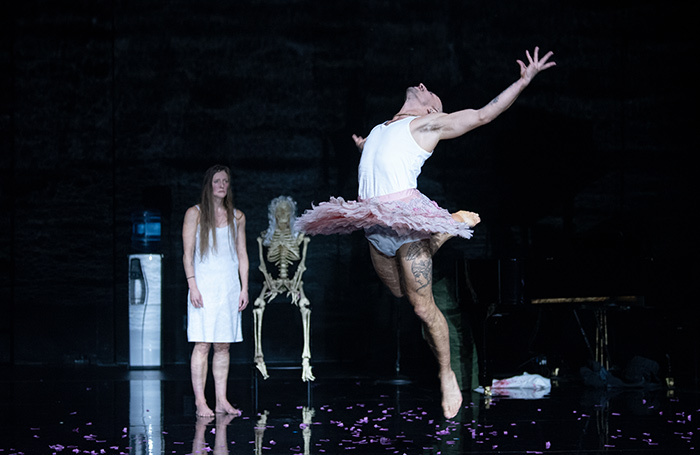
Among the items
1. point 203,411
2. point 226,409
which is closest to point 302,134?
point 226,409

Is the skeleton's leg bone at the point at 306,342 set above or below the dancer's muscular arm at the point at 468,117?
below

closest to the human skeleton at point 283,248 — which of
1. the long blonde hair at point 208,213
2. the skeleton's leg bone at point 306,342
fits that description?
the skeleton's leg bone at point 306,342

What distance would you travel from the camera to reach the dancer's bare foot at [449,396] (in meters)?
4.35

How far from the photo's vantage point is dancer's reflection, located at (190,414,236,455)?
420 centimetres

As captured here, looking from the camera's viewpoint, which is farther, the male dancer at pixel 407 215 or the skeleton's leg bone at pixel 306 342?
the skeleton's leg bone at pixel 306 342

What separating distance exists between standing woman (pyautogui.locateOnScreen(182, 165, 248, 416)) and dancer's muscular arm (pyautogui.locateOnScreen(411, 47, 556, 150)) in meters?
1.69

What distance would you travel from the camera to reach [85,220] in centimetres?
845

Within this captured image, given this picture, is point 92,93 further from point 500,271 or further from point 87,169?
point 500,271

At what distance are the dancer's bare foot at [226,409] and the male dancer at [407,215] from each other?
1.56m

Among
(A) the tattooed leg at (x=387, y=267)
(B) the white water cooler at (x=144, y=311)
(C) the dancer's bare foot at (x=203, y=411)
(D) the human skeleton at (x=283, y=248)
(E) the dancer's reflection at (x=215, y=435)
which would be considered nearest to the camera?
(E) the dancer's reflection at (x=215, y=435)

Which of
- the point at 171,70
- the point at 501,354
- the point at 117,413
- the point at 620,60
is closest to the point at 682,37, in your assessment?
the point at 620,60

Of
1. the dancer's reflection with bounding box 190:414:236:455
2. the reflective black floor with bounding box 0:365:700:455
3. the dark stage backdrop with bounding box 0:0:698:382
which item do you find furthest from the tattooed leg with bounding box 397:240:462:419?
the dark stage backdrop with bounding box 0:0:698:382

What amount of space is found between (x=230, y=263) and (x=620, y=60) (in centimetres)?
511

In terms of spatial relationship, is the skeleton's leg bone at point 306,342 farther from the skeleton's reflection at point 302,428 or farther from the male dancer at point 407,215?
the male dancer at point 407,215
